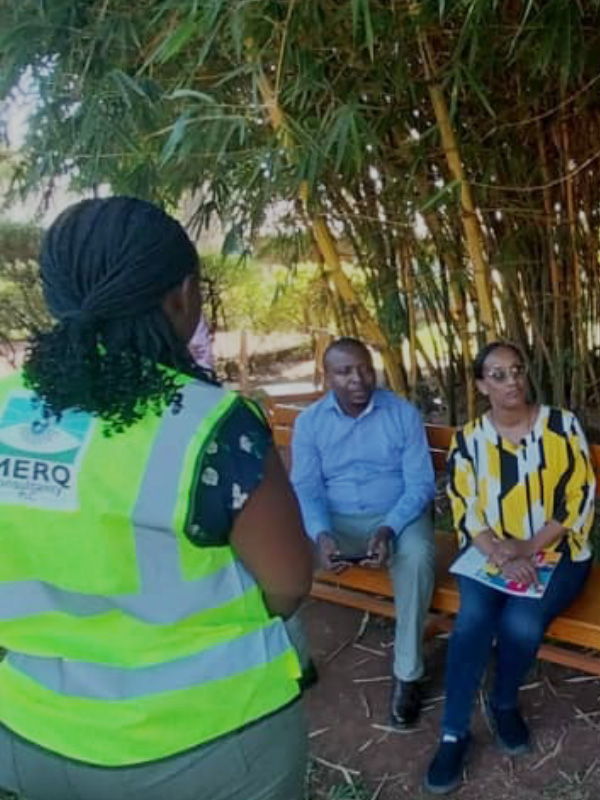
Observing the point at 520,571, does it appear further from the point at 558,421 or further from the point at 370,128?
the point at 370,128

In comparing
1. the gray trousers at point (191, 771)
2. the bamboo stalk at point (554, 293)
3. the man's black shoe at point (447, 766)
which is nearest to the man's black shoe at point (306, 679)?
the gray trousers at point (191, 771)

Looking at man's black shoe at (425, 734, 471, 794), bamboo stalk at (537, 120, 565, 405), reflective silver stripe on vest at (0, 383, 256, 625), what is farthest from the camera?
bamboo stalk at (537, 120, 565, 405)

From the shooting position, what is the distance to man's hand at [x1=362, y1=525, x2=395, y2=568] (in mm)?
2564

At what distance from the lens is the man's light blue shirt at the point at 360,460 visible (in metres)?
2.78

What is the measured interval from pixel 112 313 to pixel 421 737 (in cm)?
183

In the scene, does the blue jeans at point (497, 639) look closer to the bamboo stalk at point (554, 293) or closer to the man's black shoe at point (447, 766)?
the man's black shoe at point (447, 766)

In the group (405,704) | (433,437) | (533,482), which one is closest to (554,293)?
(433,437)

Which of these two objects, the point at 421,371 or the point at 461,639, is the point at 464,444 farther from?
the point at 421,371

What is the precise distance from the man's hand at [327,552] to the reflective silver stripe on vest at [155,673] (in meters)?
1.61

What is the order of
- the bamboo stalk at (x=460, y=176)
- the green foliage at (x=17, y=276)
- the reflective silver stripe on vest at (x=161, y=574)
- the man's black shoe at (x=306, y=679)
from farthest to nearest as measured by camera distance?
the green foliage at (x=17, y=276), the bamboo stalk at (x=460, y=176), the man's black shoe at (x=306, y=679), the reflective silver stripe on vest at (x=161, y=574)

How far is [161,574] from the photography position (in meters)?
1.02

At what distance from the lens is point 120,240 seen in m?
1.02

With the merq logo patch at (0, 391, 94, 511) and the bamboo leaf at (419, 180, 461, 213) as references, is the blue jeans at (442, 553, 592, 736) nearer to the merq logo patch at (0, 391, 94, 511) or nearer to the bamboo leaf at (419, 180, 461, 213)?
the bamboo leaf at (419, 180, 461, 213)

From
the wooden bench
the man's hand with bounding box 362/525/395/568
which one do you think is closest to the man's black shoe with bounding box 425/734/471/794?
the wooden bench
